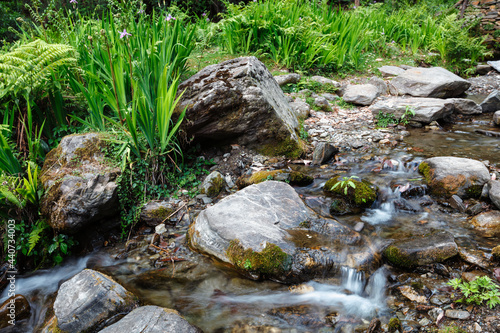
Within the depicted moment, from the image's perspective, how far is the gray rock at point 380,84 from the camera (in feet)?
20.7

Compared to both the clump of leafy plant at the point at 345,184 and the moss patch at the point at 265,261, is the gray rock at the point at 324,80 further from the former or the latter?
the moss patch at the point at 265,261

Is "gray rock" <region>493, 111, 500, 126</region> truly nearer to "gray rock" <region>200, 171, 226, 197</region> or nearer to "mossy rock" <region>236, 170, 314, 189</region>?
"mossy rock" <region>236, 170, 314, 189</region>

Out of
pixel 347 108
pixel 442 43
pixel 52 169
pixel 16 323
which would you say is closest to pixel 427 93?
pixel 347 108

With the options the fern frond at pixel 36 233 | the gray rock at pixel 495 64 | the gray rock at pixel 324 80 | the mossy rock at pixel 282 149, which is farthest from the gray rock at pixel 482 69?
the fern frond at pixel 36 233

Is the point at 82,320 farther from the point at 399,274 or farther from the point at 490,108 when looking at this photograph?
the point at 490,108

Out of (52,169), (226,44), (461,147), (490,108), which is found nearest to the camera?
(52,169)

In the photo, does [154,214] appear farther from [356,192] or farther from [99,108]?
[356,192]

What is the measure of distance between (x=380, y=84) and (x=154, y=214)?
559 centimetres

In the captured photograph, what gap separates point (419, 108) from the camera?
502 cm

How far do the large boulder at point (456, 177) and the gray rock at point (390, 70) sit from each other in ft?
14.2

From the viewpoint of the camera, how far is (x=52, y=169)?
3.12m

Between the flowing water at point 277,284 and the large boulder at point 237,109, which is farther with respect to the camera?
the large boulder at point 237,109

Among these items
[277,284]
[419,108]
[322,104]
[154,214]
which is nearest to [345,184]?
[277,284]

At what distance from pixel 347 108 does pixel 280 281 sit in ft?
13.8
